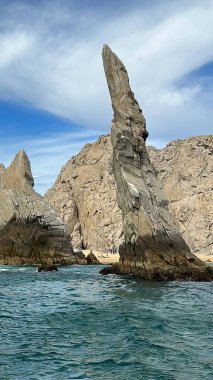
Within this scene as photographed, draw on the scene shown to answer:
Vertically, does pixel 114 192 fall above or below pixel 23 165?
above

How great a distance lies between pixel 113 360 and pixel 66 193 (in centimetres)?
13413

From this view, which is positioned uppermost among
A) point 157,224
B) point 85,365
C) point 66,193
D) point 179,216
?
point 66,193

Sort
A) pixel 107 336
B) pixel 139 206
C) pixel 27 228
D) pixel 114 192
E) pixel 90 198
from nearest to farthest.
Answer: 1. pixel 107 336
2. pixel 139 206
3. pixel 27 228
4. pixel 114 192
5. pixel 90 198

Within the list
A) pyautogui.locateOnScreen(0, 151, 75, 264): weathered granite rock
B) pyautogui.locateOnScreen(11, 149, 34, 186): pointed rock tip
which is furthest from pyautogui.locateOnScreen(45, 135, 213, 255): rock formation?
pyautogui.locateOnScreen(0, 151, 75, 264): weathered granite rock

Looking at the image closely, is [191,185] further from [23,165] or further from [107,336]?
[107,336]

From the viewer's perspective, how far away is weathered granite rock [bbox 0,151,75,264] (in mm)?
71625

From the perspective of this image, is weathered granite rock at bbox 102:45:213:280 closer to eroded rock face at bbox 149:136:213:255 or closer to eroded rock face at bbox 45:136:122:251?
eroded rock face at bbox 149:136:213:255

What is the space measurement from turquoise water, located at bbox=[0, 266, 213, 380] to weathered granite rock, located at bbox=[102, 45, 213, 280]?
1027 cm

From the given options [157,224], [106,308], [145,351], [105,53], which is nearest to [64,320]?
[106,308]

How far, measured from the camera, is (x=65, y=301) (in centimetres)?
2620

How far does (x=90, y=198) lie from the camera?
13862cm

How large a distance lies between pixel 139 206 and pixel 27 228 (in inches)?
1393

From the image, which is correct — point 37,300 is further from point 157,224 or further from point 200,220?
point 200,220

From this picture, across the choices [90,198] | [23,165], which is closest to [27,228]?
[23,165]
